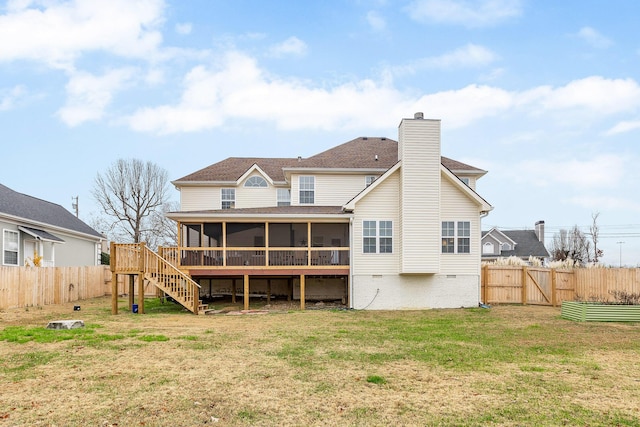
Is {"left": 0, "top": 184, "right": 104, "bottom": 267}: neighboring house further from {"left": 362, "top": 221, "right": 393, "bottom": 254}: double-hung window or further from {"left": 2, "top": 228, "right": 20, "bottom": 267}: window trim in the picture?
{"left": 362, "top": 221, "right": 393, "bottom": 254}: double-hung window

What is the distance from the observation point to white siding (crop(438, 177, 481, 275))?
1997 cm

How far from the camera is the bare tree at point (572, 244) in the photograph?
5070cm

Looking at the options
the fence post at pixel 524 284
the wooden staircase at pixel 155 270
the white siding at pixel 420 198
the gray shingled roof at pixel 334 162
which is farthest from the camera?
the gray shingled roof at pixel 334 162

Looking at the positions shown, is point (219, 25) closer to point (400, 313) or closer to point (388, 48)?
point (388, 48)

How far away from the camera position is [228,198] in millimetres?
25641

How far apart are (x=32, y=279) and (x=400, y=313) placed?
1536cm

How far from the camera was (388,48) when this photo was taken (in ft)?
58.6

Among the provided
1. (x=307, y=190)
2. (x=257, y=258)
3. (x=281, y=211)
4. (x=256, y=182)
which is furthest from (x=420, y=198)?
(x=256, y=182)

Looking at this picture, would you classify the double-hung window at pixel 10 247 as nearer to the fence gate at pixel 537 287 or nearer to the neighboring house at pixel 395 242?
the neighboring house at pixel 395 242

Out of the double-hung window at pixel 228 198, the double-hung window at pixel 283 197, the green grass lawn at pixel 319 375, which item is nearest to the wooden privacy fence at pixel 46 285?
the green grass lawn at pixel 319 375

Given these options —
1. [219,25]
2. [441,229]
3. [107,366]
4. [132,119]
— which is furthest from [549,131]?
[132,119]

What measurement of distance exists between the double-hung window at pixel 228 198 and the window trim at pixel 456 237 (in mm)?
11477

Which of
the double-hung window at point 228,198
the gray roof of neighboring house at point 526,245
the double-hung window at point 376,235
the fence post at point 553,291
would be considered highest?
the double-hung window at point 228,198

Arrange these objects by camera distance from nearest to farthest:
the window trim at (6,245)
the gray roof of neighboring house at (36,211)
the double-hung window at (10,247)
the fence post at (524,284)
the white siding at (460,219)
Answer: the white siding at (460,219), the fence post at (524,284), the window trim at (6,245), the double-hung window at (10,247), the gray roof of neighboring house at (36,211)
